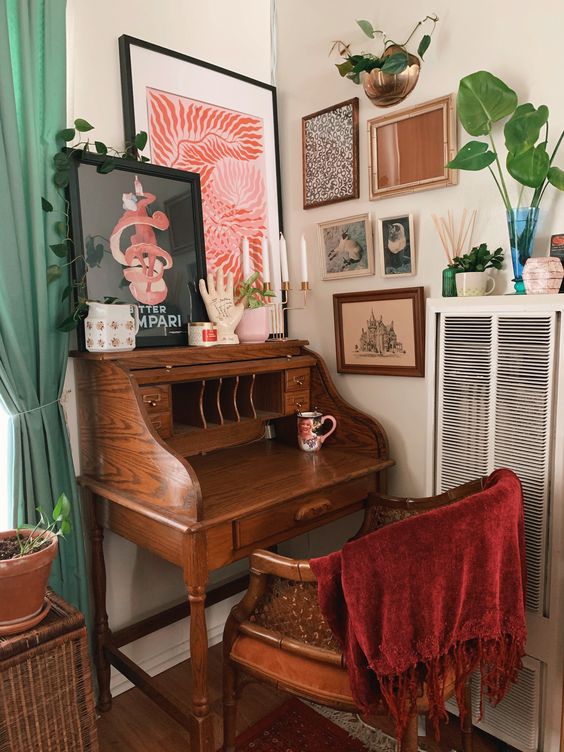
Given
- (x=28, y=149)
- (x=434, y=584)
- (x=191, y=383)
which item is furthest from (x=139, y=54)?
(x=434, y=584)

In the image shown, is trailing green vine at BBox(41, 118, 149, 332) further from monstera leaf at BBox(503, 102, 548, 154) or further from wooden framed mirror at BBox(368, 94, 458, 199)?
monstera leaf at BBox(503, 102, 548, 154)

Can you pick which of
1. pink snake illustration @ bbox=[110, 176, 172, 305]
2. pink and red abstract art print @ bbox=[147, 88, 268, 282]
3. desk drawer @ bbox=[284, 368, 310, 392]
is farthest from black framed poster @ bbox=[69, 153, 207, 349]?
desk drawer @ bbox=[284, 368, 310, 392]

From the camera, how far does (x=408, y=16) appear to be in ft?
6.64

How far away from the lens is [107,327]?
177 cm

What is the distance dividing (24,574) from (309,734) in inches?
44.9

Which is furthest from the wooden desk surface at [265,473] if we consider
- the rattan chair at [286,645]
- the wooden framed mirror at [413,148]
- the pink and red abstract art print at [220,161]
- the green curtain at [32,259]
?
the wooden framed mirror at [413,148]

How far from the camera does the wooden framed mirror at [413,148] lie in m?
1.93

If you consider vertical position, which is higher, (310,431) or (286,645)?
(310,431)

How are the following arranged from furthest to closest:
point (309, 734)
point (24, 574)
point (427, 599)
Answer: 1. point (309, 734)
2. point (24, 574)
3. point (427, 599)

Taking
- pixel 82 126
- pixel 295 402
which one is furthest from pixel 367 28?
pixel 295 402

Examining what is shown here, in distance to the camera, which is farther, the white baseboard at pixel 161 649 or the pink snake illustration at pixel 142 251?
the white baseboard at pixel 161 649

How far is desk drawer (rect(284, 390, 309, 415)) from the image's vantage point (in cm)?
218

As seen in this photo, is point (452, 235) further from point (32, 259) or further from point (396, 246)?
point (32, 259)

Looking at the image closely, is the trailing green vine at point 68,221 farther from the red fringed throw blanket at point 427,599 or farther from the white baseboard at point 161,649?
the white baseboard at point 161,649
